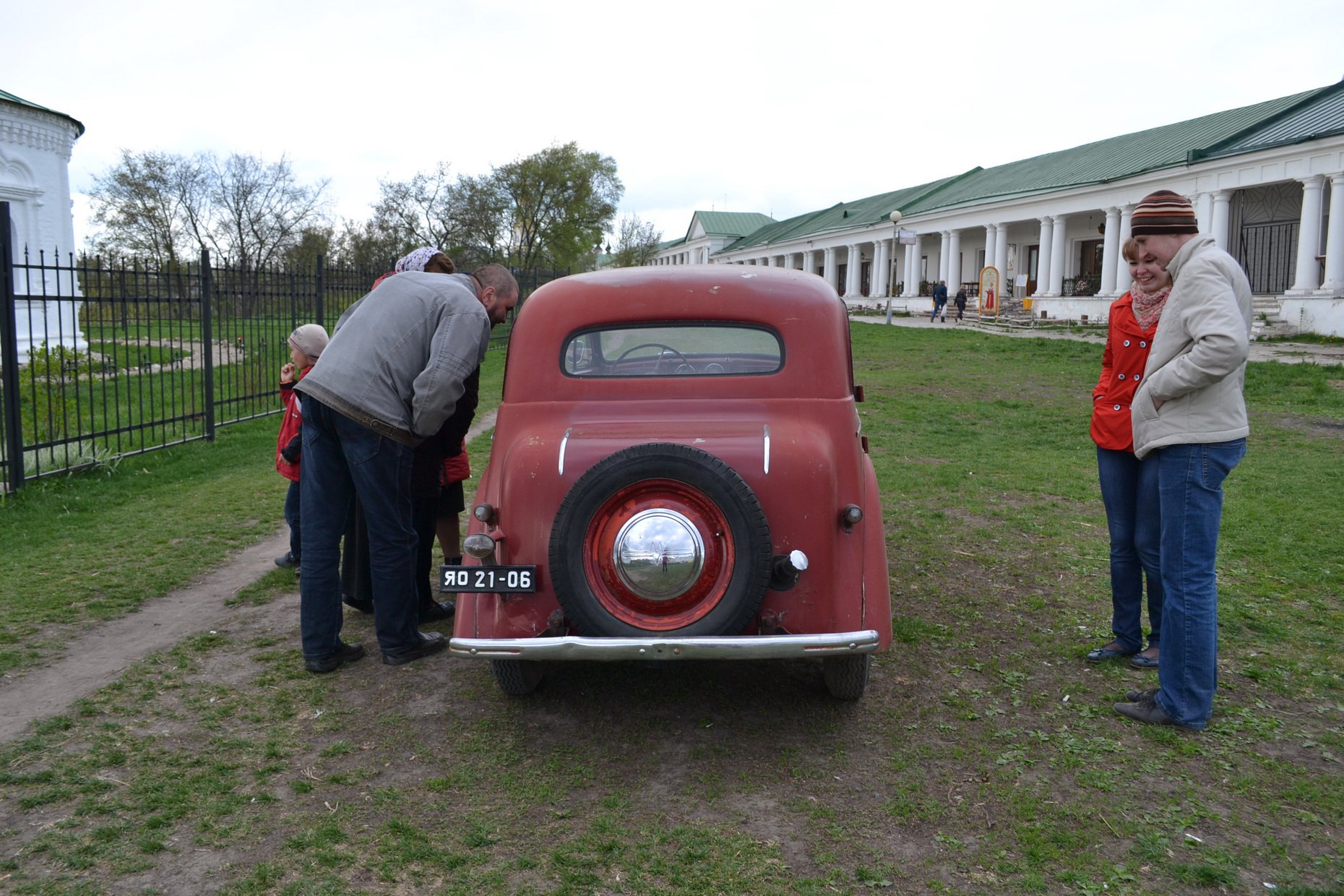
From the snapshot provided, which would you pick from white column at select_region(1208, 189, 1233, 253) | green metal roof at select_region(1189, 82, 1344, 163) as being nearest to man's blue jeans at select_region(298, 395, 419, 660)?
green metal roof at select_region(1189, 82, 1344, 163)

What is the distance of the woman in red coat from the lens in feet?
13.0

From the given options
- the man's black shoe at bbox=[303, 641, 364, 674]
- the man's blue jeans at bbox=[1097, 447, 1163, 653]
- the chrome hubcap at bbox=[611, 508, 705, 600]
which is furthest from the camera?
the man's black shoe at bbox=[303, 641, 364, 674]

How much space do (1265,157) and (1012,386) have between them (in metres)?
15.8

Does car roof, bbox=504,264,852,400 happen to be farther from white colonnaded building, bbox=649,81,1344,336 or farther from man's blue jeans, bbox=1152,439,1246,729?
white colonnaded building, bbox=649,81,1344,336

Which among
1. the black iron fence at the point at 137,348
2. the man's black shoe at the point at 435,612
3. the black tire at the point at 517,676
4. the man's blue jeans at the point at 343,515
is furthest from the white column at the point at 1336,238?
the man's blue jeans at the point at 343,515

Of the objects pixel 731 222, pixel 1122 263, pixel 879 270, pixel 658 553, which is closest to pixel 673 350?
pixel 658 553

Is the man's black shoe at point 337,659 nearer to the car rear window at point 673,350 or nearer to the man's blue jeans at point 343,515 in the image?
the man's blue jeans at point 343,515

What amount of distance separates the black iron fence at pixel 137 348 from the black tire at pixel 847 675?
7082 mm

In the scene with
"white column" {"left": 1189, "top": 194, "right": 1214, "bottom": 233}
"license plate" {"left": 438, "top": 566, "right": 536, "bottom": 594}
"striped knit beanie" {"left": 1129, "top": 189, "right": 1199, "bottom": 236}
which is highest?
"white column" {"left": 1189, "top": 194, "right": 1214, "bottom": 233}

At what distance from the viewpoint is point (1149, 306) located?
402 cm

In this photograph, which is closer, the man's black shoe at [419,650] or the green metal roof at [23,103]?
the man's black shoe at [419,650]

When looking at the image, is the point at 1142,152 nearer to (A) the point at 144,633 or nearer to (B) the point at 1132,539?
(B) the point at 1132,539

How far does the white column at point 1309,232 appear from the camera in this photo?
24.3 m

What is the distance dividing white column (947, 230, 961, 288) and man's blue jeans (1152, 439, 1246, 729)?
130 feet
